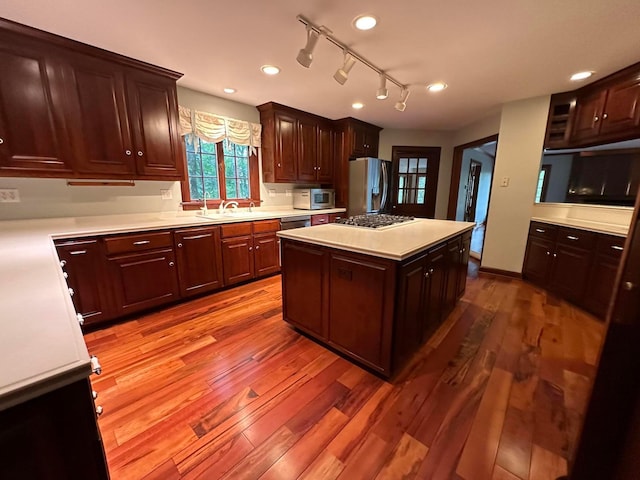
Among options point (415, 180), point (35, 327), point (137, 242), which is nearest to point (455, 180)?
point (415, 180)

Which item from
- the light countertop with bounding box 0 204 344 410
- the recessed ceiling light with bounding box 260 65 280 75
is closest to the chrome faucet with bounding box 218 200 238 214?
the recessed ceiling light with bounding box 260 65 280 75

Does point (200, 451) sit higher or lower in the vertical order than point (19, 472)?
lower

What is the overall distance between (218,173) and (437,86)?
2791 millimetres

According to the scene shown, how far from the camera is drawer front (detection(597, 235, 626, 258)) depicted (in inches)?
92.5

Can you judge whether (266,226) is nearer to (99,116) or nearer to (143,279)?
(143,279)

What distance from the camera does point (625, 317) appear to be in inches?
30.8

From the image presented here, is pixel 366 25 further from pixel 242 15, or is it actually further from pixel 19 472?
pixel 19 472

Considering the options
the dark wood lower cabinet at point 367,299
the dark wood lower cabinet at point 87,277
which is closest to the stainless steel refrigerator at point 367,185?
the dark wood lower cabinet at point 367,299

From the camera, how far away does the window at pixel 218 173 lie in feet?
10.6

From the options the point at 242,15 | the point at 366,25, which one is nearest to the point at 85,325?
the point at 242,15

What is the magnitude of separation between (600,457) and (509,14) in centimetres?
232

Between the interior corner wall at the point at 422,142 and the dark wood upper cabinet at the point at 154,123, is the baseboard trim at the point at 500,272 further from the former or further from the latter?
the dark wood upper cabinet at the point at 154,123

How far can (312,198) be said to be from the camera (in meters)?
4.07

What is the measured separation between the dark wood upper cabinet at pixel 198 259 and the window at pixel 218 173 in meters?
0.66
